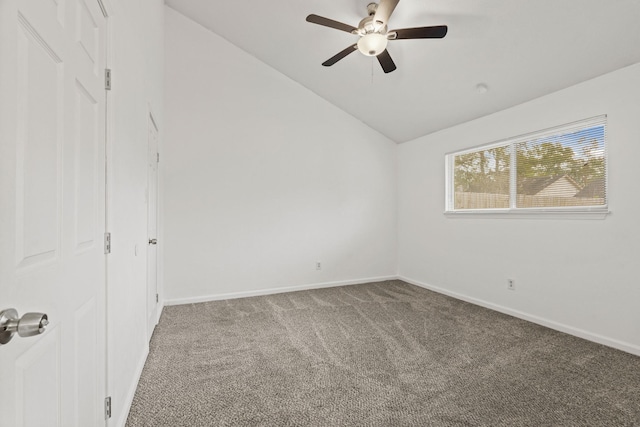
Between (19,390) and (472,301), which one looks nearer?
(19,390)

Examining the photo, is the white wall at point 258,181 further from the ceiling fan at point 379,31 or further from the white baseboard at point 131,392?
the ceiling fan at point 379,31

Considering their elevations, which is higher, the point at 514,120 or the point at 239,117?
the point at 239,117

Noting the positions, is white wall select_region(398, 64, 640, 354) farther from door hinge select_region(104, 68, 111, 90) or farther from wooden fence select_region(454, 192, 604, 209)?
door hinge select_region(104, 68, 111, 90)

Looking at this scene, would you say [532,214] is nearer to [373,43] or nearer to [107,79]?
[373,43]

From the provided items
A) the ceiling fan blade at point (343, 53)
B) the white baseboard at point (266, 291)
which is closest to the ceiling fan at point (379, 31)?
the ceiling fan blade at point (343, 53)

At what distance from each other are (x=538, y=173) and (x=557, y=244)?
0.78m

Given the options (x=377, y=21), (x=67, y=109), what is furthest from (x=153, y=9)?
(x=67, y=109)

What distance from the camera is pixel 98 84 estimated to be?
135 cm

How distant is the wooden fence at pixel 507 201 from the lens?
3026mm

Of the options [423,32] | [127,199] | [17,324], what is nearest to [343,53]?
[423,32]

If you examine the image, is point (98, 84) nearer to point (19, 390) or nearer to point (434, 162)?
point (19, 390)

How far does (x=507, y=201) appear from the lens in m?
3.72

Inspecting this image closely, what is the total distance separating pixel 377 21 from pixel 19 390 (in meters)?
2.76

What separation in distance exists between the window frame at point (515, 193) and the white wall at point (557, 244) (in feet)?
0.17
